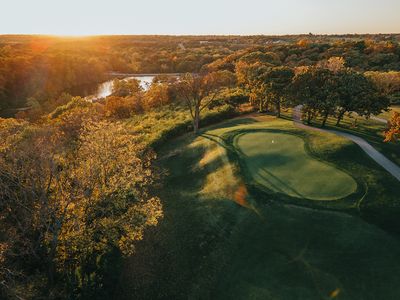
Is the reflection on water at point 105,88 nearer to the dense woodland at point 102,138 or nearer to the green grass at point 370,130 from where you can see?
the dense woodland at point 102,138

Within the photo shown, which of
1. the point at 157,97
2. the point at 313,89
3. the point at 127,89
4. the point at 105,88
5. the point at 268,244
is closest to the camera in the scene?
the point at 268,244

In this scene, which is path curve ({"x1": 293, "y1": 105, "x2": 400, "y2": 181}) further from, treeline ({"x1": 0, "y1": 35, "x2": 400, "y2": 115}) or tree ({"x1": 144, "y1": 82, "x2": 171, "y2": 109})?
treeline ({"x1": 0, "y1": 35, "x2": 400, "y2": 115})

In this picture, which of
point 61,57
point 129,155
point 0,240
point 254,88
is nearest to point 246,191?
point 129,155

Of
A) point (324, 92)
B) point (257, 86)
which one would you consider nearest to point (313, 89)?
point (324, 92)

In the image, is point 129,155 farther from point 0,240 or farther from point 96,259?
point 0,240

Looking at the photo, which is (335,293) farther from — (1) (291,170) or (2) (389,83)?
(2) (389,83)
